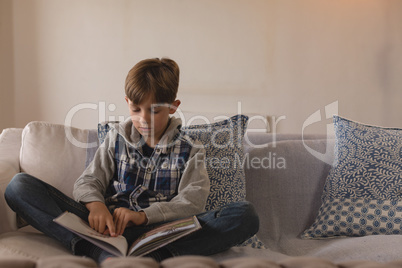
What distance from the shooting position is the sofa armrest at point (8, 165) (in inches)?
60.0

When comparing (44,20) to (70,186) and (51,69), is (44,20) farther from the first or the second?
(70,186)

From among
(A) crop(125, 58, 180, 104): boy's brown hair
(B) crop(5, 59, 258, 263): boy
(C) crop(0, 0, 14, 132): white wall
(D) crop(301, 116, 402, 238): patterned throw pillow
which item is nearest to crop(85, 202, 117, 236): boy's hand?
(B) crop(5, 59, 258, 263): boy

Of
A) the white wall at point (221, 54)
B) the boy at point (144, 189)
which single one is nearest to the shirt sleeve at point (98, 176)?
the boy at point (144, 189)

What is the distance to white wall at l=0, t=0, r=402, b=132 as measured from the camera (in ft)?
10.5

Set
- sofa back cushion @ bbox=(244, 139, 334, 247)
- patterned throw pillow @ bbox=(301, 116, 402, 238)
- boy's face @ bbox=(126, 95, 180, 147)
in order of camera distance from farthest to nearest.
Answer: sofa back cushion @ bbox=(244, 139, 334, 247) → patterned throw pillow @ bbox=(301, 116, 402, 238) → boy's face @ bbox=(126, 95, 180, 147)

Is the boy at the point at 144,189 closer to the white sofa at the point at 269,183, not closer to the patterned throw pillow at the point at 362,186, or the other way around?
the white sofa at the point at 269,183

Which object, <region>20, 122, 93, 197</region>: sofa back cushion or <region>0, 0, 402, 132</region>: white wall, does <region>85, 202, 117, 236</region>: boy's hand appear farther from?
<region>0, 0, 402, 132</region>: white wall

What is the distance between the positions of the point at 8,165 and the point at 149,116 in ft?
1.82

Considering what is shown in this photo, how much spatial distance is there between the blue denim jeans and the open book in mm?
80

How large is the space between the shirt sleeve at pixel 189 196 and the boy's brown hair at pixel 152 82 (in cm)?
23

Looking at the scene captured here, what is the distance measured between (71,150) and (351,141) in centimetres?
113

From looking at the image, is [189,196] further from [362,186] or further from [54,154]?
[362,186]

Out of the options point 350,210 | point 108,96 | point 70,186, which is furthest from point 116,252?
point 108,96

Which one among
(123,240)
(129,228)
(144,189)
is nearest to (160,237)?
(123,240)
